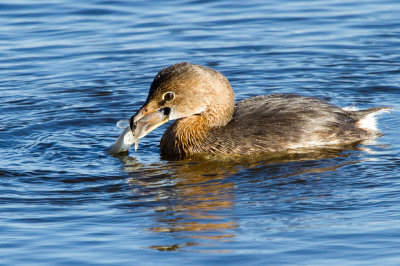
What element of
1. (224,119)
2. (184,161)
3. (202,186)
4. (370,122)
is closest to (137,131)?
(184,161)

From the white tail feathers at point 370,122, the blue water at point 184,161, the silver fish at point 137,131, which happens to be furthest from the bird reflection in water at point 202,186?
the white tail feathers at point 370,122

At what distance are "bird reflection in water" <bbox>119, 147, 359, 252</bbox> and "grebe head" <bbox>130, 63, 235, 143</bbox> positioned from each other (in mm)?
516

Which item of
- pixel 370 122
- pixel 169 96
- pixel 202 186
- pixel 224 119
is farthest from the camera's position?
pixel 370 122

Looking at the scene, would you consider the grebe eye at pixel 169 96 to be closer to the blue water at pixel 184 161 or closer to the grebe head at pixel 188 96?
the grebe head at pixel 188 96

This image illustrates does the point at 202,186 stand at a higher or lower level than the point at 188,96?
lower

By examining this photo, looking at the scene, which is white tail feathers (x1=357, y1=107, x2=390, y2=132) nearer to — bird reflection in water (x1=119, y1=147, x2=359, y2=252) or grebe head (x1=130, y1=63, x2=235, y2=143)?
bird reflection in water (x1=119, y1=147, x2=359, y2=252)

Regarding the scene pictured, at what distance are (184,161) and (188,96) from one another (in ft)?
2.42

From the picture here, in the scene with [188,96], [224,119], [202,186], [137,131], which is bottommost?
[202,186]

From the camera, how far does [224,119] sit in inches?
379

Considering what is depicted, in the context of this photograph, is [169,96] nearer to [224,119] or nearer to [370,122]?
[224,119]

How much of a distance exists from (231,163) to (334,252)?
2.82 metres

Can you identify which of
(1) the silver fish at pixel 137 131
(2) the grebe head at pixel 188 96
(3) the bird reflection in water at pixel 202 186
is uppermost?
(2) the grebe head at pixel 188 96

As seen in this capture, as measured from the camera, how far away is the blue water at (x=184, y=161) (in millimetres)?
6922

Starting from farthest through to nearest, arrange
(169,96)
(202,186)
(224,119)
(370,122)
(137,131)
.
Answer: (370,122)
(224,119)
(169,96)
(137,131)
(202,186)
